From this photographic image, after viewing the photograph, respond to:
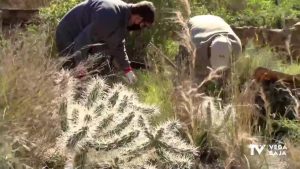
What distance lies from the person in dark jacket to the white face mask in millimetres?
691

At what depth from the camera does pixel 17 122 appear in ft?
12.0

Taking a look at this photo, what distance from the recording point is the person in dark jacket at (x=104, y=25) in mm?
5895

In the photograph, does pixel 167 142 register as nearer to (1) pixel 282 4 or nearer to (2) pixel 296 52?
(2) pixel 296 52

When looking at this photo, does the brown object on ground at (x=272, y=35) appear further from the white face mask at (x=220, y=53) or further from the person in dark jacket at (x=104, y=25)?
the white face mask at (x=220, y=53)

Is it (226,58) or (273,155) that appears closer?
(273,155)

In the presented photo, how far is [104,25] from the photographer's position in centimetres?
591

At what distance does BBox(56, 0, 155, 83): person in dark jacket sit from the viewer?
589 cm

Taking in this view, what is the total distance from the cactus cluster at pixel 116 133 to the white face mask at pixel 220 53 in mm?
1536

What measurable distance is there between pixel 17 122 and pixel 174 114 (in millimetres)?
1504

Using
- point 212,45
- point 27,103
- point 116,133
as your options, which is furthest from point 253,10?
point 27,103

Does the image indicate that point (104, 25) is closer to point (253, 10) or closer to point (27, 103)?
point (27, 103)

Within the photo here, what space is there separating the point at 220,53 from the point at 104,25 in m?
1.07

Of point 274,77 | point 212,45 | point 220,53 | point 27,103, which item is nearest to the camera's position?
point 27,103

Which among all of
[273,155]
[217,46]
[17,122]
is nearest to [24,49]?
[17,122]
